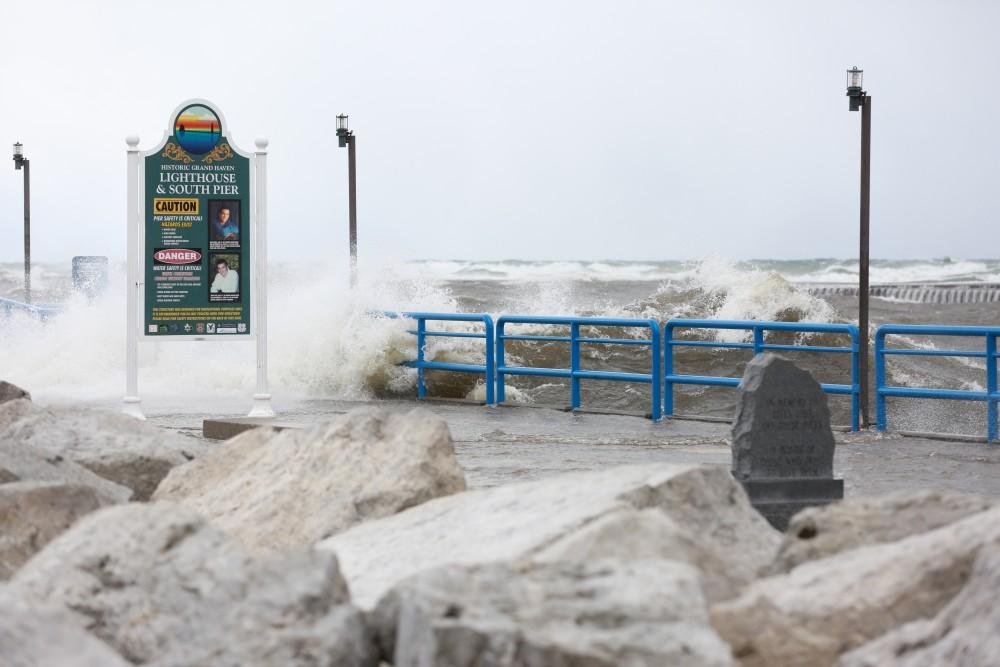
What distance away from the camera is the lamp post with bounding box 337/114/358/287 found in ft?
78.2

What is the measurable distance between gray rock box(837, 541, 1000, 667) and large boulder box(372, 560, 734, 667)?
0.59m

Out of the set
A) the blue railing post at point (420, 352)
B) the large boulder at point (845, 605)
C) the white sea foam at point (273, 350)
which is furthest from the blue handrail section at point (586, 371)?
the large boulder at point (845, 605)

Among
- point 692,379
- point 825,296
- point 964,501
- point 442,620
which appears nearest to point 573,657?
point 442,620

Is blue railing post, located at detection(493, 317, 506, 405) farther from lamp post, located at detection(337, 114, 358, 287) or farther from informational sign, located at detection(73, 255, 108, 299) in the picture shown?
informational sign, located at detection(73, 255, 108, 299)

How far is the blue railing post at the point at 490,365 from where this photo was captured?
16172 millimetres

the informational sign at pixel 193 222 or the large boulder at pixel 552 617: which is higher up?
the informational sign at pixel 193 222

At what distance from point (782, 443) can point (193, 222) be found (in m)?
8.01

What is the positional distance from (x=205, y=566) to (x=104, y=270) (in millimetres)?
29289

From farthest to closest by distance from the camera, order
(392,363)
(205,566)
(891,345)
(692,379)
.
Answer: (891,345)
(392,363)
(692,379)
(205,566)

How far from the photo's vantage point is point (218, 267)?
14180mm

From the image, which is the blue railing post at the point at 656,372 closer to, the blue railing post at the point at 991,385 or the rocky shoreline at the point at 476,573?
the blue railing post at the point at 991,385

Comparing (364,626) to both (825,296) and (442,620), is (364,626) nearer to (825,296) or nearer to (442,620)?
(442,620)

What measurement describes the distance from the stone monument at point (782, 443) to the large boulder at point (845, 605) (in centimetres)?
324

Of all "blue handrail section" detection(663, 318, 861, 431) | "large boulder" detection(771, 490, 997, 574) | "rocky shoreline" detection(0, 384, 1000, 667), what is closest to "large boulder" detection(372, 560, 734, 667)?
"rocky shoreline" detection(0, 384, 1000, 667)
